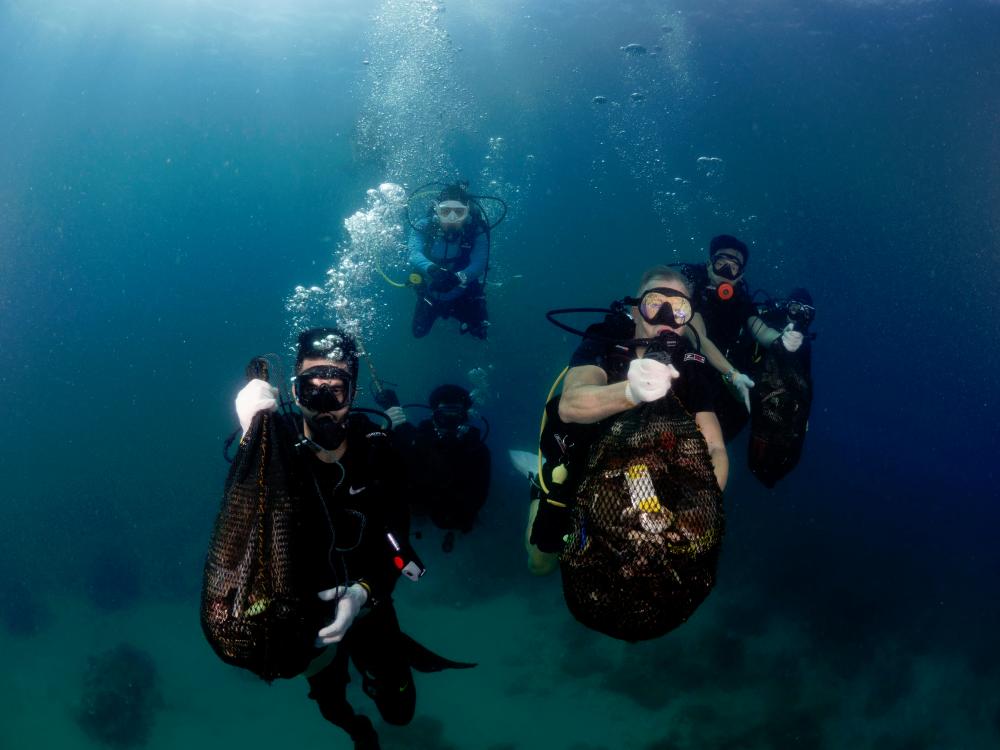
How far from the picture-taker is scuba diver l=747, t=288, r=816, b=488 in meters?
5.84

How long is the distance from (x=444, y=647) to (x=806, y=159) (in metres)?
85.2

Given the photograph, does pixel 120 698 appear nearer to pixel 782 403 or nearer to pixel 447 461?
pixel 447 461

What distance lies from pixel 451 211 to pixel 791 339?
7.36 meters

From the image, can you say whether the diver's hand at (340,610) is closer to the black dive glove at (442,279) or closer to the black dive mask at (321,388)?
the black dive mask at (321,388)

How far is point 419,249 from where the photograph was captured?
11.9 m

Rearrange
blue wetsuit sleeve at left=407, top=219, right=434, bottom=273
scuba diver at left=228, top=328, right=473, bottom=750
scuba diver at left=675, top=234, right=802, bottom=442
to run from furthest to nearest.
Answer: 1. blue wetsuit sleeve at left=407, top=219, right=434, bottom=273
2. scuba diver at left=675, top=234, right=802, bottom=442
3. scuba diver at left=228, top=328, right=473, bottom=750

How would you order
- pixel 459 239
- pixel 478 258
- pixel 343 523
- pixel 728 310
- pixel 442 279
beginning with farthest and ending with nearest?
pixel 478 258, pixel 459 239, pixel 442 279, pixel 728 310, pixel 343 523

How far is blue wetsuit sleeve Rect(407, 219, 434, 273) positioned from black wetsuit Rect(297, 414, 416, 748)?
709 centimetres

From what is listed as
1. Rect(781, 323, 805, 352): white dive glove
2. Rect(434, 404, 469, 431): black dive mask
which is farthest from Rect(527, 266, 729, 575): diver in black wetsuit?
Rect(434, 404, 469, 431): black dive mask

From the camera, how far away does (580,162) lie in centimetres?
9788

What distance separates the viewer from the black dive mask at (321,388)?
374 centimetres

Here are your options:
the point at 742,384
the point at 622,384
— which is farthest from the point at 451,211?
the point at 622,384

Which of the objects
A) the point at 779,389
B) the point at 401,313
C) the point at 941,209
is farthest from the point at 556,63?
the point at 941,209

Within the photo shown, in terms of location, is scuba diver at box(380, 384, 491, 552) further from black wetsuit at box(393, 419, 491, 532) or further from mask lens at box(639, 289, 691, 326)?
mask lens at box(639, 289, 691, 326)
